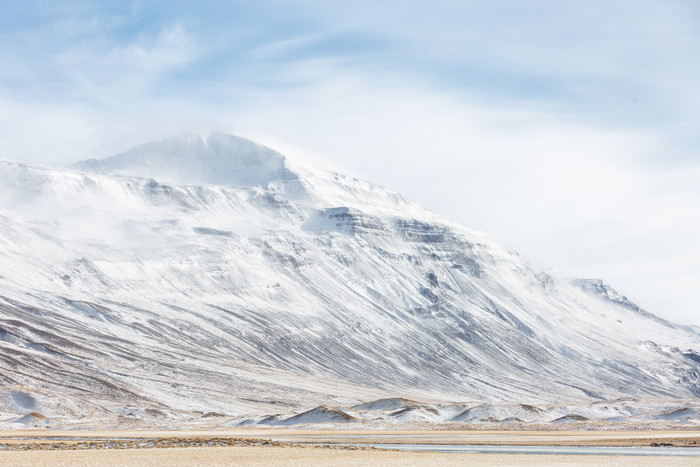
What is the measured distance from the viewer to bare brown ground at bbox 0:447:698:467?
172 feet

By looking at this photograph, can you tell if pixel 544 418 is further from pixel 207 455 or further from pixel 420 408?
pixel 207 455

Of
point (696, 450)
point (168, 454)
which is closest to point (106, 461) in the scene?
point (168, 454)

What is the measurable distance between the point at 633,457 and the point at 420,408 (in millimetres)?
93715

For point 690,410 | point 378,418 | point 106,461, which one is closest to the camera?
point 106,461

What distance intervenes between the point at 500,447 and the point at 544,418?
248 feet

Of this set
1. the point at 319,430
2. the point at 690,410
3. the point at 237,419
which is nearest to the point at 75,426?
the point at 237,419

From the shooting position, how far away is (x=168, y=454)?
60469 millimetres

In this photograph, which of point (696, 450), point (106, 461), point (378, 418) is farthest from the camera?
point (378, 418)

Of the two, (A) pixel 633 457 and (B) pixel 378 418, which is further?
(B) pixel 378 418

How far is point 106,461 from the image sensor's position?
52938 millimetres

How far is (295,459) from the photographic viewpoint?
5703 cm

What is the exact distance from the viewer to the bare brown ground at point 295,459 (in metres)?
52.3

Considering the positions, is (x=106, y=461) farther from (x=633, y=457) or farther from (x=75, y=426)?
(x=75, y=426)

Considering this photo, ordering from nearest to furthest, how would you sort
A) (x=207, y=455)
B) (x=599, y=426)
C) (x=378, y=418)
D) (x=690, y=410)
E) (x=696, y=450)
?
(x=207, y=455), (x=696, y=450), (x=599, y=426), (x=690, y=410), (x=378, y=418)
